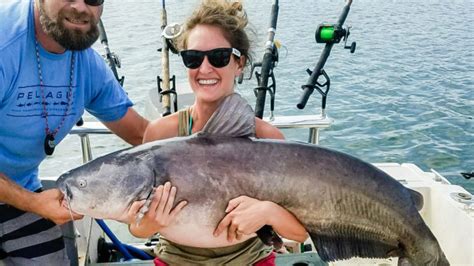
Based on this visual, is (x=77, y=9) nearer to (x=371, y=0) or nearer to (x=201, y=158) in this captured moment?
(x=201, y=158)

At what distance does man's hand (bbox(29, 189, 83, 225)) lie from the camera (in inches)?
76.1

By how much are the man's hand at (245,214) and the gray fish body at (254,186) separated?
1.1 inches

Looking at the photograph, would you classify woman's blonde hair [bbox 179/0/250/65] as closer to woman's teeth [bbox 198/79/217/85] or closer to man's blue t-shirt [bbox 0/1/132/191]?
woman's teeth [bbox 198/79/217/85]

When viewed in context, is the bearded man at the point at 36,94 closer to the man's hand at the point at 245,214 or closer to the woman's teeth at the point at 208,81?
the woman's teeth at the point at 208,81

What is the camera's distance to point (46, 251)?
8.63ft

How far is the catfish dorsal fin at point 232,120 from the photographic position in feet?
6.43

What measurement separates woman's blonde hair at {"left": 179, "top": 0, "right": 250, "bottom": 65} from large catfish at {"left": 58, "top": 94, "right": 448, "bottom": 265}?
0.40 metres

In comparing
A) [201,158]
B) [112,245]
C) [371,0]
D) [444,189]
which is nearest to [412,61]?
[371,0]

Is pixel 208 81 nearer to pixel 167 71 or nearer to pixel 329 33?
pixel 167 71

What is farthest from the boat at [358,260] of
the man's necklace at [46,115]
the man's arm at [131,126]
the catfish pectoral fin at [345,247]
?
the catfish pectoral fin at [345,247]

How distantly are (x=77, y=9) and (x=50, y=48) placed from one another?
0.75ft

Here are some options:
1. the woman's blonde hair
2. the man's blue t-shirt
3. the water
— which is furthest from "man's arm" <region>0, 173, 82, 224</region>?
the water

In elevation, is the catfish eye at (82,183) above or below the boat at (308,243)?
above

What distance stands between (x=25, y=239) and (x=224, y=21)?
147 cm
